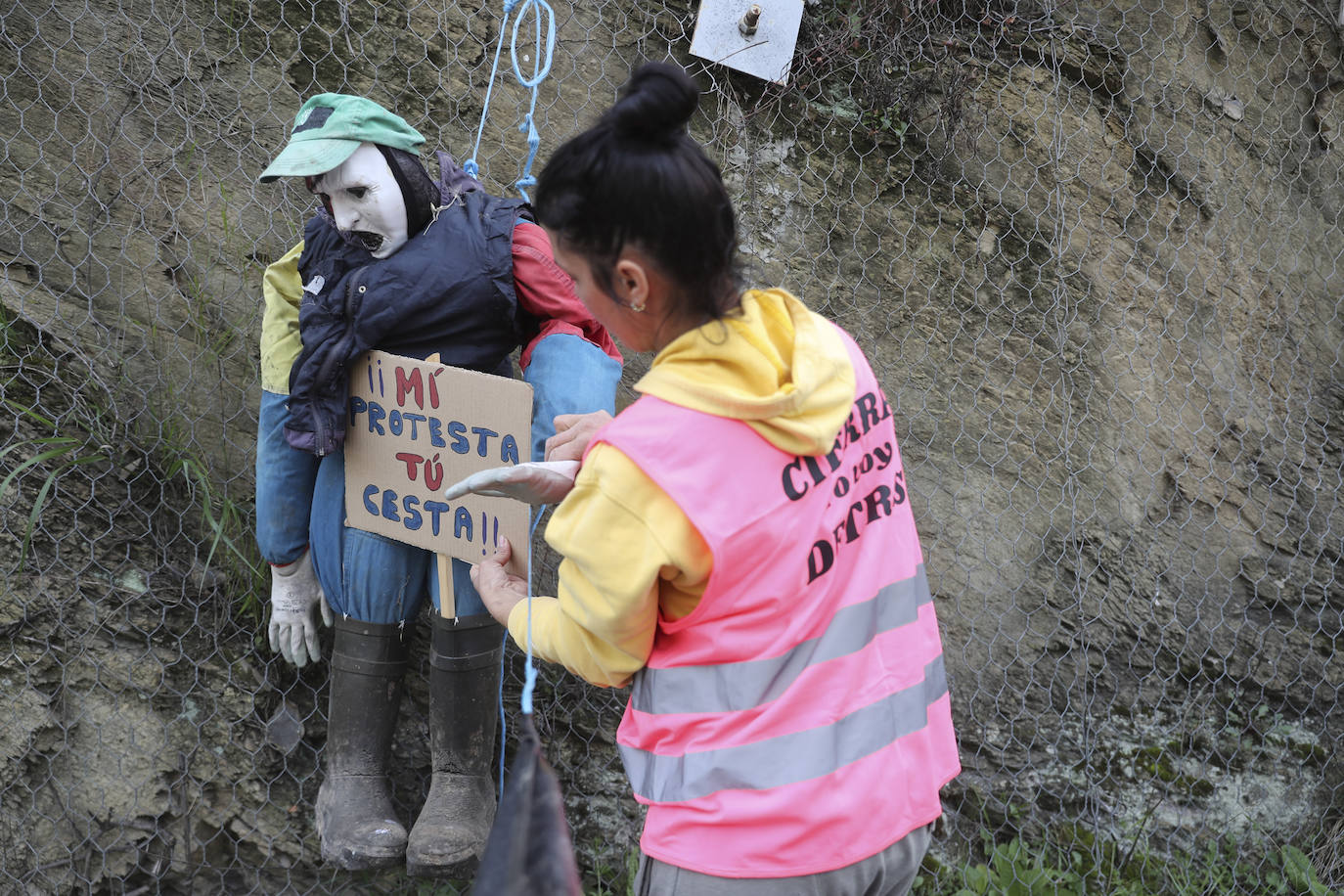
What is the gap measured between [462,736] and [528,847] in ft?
3.89

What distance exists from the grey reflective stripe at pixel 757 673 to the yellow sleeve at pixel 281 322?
999 millimetres

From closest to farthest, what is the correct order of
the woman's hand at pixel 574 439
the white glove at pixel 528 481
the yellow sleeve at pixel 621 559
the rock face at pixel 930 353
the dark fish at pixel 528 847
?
1. the dark fish at pixel 528 847
2. the yellow sleeve at pixel 621 559
3. the white glove at pixel 528 481
4. the woman's hand at pixel 574 439
5. the rock face at pixel 930 353

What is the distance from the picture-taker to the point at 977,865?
255 centimetres

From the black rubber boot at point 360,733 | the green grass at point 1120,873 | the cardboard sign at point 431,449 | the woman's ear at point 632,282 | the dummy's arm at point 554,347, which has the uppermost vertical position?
the woman's ear at point 632,282

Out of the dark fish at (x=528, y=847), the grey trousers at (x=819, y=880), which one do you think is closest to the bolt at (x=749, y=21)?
the grey trousers at (x=819, y=880)

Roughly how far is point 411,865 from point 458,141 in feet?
5.73

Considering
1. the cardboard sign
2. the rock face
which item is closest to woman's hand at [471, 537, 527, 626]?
the cardboard sign

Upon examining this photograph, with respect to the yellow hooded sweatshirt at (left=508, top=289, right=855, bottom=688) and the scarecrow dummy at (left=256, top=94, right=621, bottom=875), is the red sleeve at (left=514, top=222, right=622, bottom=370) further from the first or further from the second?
the yellow hooded sweatshirt at (left=508, top=289, right=855, bottom=688)

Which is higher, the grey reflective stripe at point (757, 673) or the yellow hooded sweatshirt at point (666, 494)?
the yellow hooded sweatshirt at point (666, 494)

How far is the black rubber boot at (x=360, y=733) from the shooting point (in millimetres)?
1864

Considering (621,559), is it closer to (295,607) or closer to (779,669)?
(779,669)

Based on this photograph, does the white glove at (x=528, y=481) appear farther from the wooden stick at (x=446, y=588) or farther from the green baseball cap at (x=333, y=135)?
the green baseball cap at (x=333, y=135)

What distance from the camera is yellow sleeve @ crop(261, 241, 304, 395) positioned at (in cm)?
178

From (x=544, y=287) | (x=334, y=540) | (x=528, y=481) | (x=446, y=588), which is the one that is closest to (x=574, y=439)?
(x=528, y=481)
